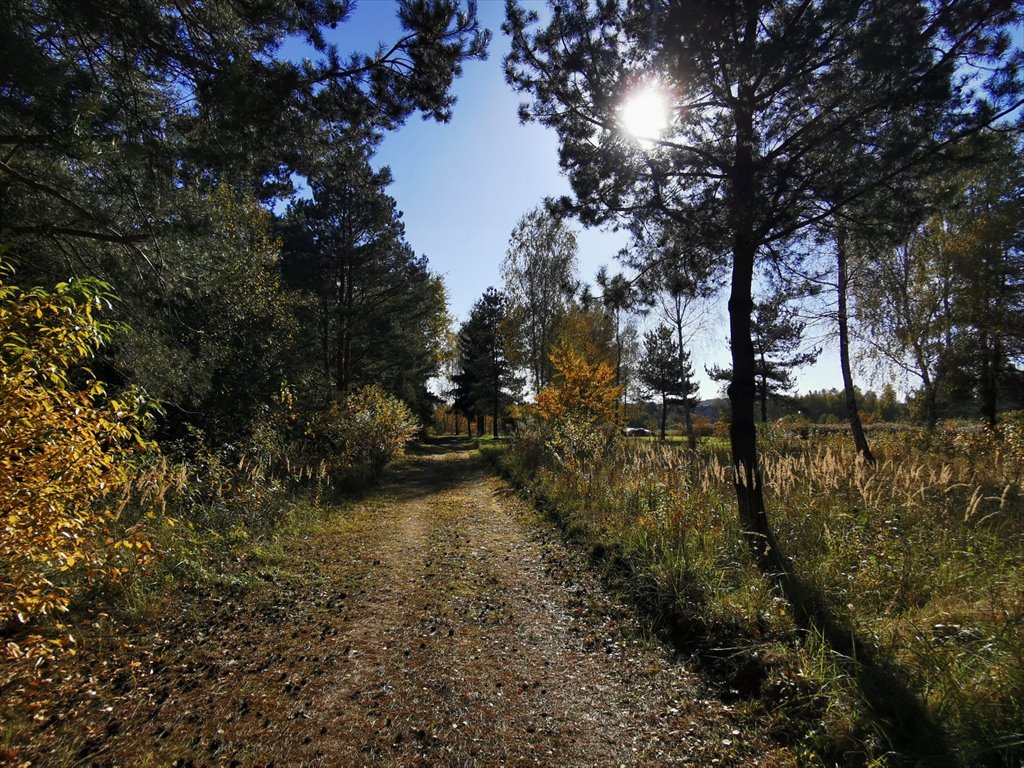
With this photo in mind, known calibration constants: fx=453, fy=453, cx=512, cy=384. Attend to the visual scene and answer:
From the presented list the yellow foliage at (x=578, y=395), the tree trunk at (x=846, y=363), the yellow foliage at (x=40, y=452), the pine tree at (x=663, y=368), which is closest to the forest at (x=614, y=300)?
the yellow foliage at (x=40, y=452)

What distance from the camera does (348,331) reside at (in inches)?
720

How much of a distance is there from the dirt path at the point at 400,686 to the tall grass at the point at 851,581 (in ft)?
1.33

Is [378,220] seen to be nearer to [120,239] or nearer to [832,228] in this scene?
[120,239]

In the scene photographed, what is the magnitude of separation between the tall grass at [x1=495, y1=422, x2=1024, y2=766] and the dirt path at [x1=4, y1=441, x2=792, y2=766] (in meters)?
0.41

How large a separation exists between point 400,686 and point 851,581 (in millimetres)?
3637

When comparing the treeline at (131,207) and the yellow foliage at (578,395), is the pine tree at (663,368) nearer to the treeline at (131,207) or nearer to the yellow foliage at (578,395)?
the yellow foliage at (578,395)

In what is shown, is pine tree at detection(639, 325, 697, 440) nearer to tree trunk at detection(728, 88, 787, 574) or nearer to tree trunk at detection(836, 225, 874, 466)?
tree trunk at detection(836, 225, 874, 466)

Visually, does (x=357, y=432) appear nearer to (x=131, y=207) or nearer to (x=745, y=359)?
(x=131, y=207)

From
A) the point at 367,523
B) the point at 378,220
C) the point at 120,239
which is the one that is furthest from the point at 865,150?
the point at 378,220

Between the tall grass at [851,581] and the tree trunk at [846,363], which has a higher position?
the tree trunk at [846,363]

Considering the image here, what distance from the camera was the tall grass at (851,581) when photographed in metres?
2.34

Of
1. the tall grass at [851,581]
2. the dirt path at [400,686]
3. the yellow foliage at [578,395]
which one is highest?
the yellow foliage at [578,395]

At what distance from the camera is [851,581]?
12.1 feet

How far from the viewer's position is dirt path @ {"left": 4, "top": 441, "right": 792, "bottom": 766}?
101 inches
